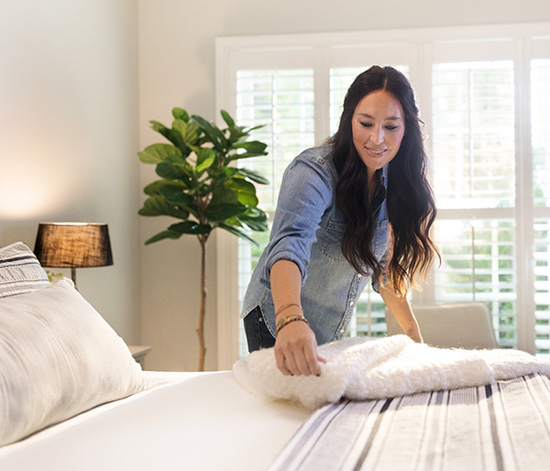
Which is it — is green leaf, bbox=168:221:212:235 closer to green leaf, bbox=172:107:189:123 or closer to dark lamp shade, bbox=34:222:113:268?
green leaf, bbox=172:107:189:123

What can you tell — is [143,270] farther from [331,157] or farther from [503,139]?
[331,157]

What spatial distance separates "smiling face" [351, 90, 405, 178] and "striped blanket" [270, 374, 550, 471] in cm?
62

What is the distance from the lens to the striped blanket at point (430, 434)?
1.00m

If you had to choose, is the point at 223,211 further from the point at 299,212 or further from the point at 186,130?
the point at 299,212

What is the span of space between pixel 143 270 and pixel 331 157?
2.64 m

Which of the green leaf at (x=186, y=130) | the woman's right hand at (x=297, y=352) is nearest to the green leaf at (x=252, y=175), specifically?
the green leaf at (x=186, y=130)

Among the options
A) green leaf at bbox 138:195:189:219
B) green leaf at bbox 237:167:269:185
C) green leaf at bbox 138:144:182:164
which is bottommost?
green leaf at bbox 138:195:189:219

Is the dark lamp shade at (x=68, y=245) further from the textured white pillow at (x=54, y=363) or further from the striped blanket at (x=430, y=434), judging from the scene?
the striped blanket at (x=430, y=434)

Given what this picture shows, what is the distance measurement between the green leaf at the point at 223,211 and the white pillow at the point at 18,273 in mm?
1470

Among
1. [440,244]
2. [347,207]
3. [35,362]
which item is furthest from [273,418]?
[440,244]

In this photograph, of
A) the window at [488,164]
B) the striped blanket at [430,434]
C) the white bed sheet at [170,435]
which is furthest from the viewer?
the window at [488,164]

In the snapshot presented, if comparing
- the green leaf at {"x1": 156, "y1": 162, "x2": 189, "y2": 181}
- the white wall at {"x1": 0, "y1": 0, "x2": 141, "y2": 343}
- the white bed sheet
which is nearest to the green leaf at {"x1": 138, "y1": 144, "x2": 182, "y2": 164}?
the green leaf at {"x1": 156, "y1": 162, "x2": 189, "y2": 181}

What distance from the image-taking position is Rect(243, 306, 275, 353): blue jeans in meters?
1.89

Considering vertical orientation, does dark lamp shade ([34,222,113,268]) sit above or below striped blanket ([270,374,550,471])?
above
